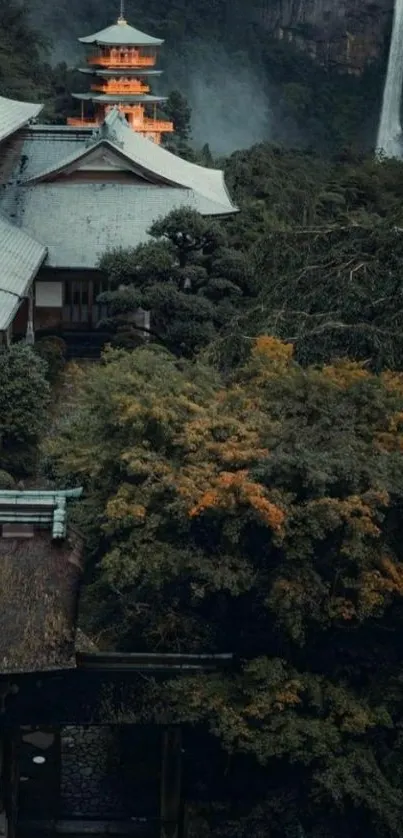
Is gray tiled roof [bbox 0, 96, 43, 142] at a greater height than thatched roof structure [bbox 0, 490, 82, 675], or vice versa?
gray tiled roof [bbox 0, 96, 43, 142]

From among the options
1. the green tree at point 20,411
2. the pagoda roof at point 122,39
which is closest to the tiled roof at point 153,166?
the green tree at point 20,411

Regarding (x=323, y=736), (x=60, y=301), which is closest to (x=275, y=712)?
(x=323, y=736)

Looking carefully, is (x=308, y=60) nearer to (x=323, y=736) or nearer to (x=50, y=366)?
(x=50, y=366)

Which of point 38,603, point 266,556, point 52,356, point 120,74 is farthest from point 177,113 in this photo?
point 38,603

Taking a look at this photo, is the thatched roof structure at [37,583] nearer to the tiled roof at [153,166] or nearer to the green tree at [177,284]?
the green tree at [177,284]

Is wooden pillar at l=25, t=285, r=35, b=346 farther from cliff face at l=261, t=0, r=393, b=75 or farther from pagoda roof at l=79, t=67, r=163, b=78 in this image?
cliff face at l=261, t=0, r=393, b=75

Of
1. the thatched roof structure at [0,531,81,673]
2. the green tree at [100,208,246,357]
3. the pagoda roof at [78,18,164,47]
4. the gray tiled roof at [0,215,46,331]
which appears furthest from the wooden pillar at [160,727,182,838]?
the pagoda roof at [78,18,164,47]
